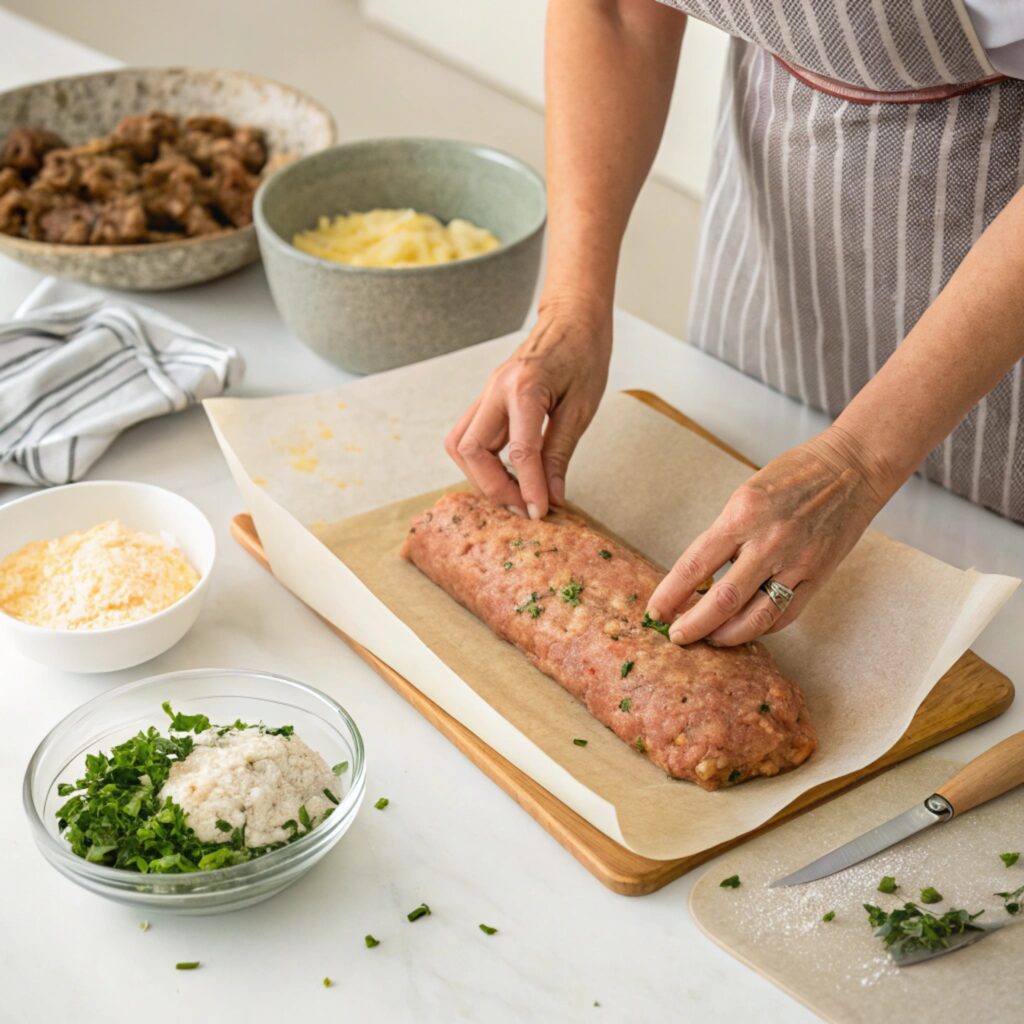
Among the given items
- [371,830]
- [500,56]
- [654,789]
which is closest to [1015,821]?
[654,789]

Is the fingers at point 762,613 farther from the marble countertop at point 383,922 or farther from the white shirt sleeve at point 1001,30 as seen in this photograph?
the white shirt sleeve at point 1001,30

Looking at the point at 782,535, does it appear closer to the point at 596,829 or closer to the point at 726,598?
the point at 726,598

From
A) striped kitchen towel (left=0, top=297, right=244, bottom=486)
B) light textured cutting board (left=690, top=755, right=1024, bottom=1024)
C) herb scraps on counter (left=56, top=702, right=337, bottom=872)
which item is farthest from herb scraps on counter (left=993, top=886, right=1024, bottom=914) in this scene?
striped kitchen towel (left=0, top=297, right=244, bottom=486)

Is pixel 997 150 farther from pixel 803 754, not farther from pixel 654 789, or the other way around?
pixel 654 789

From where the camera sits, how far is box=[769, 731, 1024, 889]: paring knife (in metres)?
1.23

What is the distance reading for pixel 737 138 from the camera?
1877 millimetres

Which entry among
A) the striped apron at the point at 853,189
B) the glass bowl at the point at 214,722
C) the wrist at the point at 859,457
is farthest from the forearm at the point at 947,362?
the glass bowl at the point at 214,722

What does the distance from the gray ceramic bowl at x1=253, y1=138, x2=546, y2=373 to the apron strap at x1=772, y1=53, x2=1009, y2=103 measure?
0.51m

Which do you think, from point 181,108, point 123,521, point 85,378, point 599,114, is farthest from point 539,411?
point 181,108

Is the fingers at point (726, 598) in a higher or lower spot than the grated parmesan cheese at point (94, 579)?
higher

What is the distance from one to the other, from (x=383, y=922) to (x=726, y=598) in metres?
0.49

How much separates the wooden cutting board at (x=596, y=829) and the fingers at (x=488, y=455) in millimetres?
279

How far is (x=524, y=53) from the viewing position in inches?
204

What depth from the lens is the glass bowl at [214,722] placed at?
3.70ft
